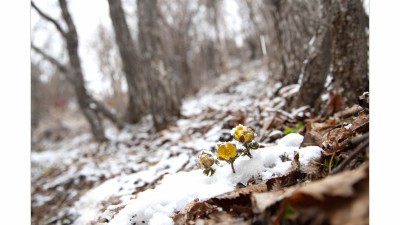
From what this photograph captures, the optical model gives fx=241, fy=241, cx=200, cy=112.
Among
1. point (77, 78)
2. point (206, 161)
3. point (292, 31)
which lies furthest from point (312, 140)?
point (77, 78)

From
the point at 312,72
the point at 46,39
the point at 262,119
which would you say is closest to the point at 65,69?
the point at 262,119

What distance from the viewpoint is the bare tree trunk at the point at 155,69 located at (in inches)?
148

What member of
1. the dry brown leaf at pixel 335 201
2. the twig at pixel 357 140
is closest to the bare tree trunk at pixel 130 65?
the twig at pixel 357 140

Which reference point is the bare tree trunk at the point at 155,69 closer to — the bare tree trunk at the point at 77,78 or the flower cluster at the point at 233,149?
the bare tree trunk at the point at 77,78

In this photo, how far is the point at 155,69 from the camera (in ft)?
12.4

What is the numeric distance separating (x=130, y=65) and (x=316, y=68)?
Answer: 391cm

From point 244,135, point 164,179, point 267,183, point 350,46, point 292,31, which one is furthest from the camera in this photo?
point 292,31

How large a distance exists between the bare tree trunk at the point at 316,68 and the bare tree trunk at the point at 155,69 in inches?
91.9

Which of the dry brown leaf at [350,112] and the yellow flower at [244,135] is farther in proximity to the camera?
the dry brown leaf at [350,112]

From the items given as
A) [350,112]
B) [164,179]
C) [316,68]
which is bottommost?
[164,179]

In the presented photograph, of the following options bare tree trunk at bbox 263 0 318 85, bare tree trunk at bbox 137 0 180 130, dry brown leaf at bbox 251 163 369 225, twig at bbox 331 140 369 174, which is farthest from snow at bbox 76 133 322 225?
bare tree trunk at bbox 137 0 180 130

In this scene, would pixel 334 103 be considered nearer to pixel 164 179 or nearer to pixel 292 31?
pixel 292 31

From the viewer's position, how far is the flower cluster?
1.06 meters

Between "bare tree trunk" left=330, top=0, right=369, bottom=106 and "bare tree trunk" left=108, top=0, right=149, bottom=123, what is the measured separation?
151 inches
